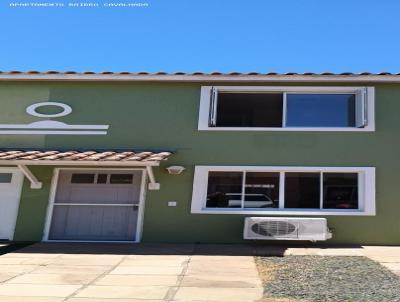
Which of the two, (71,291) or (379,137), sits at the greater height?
(379,137)

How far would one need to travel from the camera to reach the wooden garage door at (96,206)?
36.2 ft

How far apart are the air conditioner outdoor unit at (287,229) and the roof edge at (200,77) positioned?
4.14 metres

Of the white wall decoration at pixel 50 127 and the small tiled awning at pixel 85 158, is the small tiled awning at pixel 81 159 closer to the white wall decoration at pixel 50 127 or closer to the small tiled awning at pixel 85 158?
the small tiled awning at pixel 85 158

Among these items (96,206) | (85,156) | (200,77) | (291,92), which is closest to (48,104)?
(85,156)

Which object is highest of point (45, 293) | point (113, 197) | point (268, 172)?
point (268, 172)

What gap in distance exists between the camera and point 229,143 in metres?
11.1

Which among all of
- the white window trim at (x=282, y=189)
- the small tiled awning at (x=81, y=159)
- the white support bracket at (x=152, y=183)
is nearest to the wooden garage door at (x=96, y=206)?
the white support bracket at (x=152, y=183)

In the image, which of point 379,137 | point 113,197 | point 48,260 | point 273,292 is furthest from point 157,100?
point 273,292

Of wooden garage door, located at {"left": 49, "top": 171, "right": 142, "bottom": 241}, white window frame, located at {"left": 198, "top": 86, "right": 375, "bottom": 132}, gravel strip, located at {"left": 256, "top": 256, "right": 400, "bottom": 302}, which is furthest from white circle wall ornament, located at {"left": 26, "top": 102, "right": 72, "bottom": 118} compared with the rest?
gravel strip, located at {"left": 256, "top": 256, "right": 400, "bottom": 302}

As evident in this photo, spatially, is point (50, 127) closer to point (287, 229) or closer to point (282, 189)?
point (282, 189)

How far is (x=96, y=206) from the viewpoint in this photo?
11188 millimetres

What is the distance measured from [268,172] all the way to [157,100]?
398cm

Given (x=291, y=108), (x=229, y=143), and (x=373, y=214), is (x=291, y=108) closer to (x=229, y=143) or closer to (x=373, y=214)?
(x=229, y=143)

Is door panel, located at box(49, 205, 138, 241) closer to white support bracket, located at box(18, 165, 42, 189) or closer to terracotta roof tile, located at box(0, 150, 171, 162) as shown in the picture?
white support bracket, located at box(18, 165, 42, 189)
